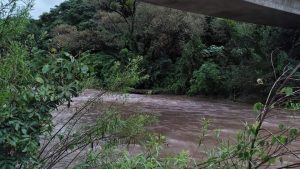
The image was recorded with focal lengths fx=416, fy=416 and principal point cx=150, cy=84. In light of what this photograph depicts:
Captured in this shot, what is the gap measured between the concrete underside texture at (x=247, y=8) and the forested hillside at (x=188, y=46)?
1.52 meters

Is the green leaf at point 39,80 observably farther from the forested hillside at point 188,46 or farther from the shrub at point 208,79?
the shrub at point 208,79

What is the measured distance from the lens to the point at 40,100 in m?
2.72

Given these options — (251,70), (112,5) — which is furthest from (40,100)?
(112,5)

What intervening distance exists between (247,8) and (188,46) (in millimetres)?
7133

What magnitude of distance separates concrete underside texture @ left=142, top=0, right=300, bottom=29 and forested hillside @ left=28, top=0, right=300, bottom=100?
1.52 m

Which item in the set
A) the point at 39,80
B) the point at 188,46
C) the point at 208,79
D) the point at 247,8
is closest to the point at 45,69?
the point at 39,80

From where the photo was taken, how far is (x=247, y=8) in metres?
15.9

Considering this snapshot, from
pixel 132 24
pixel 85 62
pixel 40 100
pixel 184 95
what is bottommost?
pixel 184 95

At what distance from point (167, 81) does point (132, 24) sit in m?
5.28

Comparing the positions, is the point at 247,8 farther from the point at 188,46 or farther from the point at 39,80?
the point at 39,80

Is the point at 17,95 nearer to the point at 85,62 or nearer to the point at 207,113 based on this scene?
the point at 85,62

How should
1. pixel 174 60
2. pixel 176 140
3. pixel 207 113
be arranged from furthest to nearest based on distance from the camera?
pixel 174 60
pixel 207 113
pixel 176 140

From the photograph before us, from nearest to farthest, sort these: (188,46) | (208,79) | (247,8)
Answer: (247,8)
(208,79)
(188,46)

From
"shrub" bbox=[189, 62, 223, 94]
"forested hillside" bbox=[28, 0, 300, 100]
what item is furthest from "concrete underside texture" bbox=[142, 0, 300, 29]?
"shrub" bbox=[189, 62, 223, 94]
